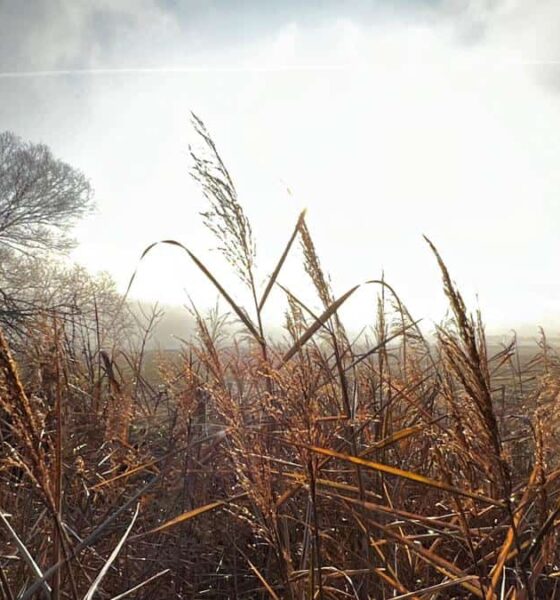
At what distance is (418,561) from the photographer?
133 centimetres

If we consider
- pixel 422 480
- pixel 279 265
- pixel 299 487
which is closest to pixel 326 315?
pixel 279 265

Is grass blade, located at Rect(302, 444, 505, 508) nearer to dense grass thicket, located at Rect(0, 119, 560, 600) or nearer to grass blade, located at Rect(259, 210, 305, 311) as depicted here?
dense grass thicket, located at Rect(0, 119, 560, 600)

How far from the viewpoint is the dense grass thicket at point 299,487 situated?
0.80 metres

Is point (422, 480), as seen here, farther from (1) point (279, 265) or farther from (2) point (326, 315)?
(1) point (279, 265)

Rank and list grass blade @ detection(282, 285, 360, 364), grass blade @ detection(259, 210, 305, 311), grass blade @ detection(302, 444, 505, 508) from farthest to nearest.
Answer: grass blade @ detection(259, 210, 305, 311), grass blade @ detection(282, 285, 360, 364), grass blade @ detection(302, 444, 505, 508)

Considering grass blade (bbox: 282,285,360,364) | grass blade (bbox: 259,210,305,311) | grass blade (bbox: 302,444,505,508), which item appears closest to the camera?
grass blade (bbox: 302,444,505,508)

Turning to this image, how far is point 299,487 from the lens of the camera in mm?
1283

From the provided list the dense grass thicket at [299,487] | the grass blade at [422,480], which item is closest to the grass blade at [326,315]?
the dense grass thicket at [299,487]

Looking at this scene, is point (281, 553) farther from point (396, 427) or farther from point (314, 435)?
point (396, 427)

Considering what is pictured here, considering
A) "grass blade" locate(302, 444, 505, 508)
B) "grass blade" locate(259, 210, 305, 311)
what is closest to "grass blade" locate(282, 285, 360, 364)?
"grass blade" locate(259, 210, 305, 311)

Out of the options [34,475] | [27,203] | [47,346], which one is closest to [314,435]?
[34,475]

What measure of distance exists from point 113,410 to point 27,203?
15181 millimetres

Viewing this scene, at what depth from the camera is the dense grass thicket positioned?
80 centimetres

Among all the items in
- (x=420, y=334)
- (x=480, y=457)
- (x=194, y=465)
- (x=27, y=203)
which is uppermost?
(x=27, y=203)
